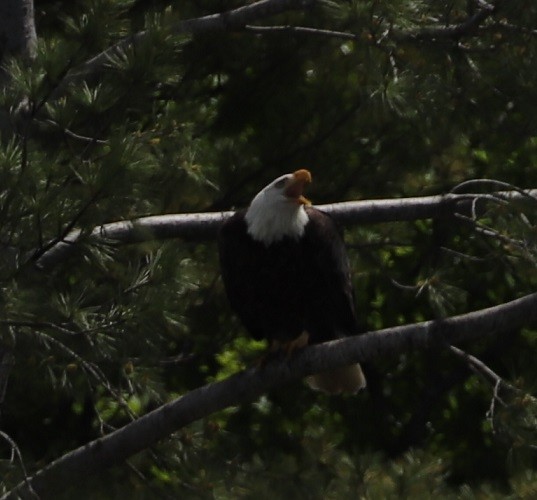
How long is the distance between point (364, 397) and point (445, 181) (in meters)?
1.61

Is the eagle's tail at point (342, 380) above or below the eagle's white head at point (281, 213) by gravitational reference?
below

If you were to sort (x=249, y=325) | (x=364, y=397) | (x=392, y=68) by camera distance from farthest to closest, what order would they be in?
1. (x=364, y=397)
2. (x=249, y=325)
3. (x=392, y=68)

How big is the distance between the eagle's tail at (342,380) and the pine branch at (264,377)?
77 centimetres

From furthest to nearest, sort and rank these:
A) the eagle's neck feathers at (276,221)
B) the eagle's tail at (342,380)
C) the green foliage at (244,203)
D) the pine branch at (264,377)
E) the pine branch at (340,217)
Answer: the eagle's tail at (342,380)
the eagle's neck feathers at (276,221)
the pine branch at (340,217)
the pine branch at (264,377)
the green foliage at (244,203)

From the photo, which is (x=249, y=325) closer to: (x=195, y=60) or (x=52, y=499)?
(x=52, y=499)

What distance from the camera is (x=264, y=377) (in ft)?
16.9

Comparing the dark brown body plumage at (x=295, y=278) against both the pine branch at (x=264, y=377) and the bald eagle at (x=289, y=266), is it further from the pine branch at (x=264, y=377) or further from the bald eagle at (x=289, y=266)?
the pine branch at (x=264, y=377)

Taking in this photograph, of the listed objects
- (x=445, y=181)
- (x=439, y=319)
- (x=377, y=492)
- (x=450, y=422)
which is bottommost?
(x=450, y=422)

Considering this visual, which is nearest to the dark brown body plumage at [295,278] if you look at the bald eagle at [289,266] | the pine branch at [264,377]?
the bald eagle at [289,266]

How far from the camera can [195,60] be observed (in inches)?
294

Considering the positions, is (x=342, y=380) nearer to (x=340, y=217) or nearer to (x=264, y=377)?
(x=340, y=217)

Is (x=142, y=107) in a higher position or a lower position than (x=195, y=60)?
higher

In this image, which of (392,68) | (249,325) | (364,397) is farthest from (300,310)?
(364,397)

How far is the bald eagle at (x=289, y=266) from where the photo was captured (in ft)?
18.2
